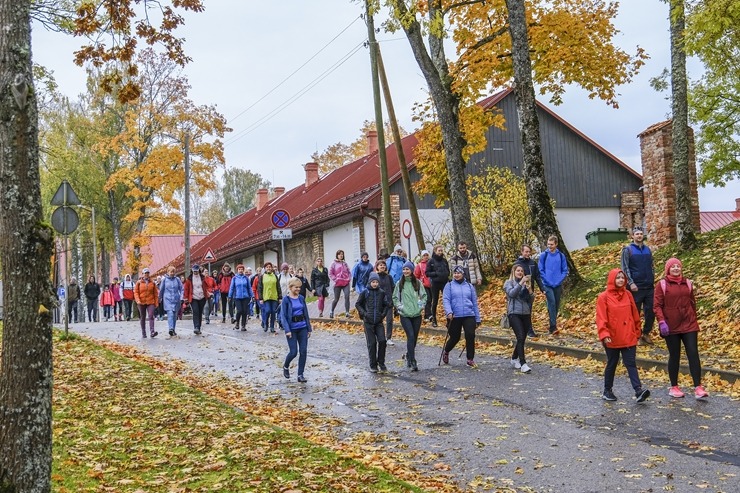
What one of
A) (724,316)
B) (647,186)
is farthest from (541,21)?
(724,316)

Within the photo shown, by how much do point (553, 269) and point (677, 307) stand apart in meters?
6.12

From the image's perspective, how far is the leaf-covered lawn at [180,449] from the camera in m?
7.31

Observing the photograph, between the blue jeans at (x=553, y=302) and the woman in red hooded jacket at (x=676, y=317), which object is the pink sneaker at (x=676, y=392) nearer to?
the woman in red hooded jacket at (x=676, y=317)

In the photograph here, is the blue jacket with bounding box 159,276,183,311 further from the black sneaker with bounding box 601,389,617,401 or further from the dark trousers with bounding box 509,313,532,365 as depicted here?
the black sneaker with bounding box 601,389,617,401

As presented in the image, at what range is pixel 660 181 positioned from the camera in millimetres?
19984

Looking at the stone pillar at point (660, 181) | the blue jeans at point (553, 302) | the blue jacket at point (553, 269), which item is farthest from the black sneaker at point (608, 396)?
the stone pillar at point (660, 181)

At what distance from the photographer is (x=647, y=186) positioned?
20.5 m

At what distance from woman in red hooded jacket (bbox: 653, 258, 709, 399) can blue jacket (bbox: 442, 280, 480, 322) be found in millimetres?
3792

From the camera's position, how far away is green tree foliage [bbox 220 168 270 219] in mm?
92875

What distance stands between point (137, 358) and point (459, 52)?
1281 centimetres

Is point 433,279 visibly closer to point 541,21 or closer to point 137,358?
point 137,358

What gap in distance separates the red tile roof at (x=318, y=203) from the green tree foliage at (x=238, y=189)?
3436 cm

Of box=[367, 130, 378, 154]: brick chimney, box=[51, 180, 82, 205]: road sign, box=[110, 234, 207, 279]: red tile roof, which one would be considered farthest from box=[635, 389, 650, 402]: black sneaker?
box=[110, 234, 207, 279]: red tile roof

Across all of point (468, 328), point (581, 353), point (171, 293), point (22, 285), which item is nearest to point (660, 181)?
point (581, 353)
